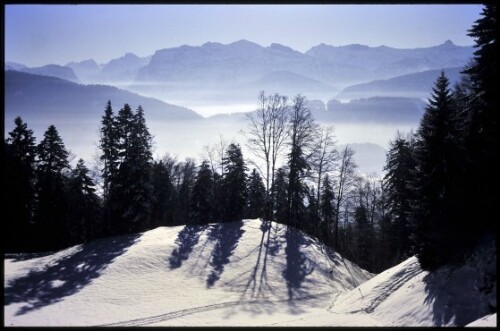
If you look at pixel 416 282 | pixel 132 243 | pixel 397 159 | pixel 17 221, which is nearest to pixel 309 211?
pixel 397 159

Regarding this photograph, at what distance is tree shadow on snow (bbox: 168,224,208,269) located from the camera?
96.7 ft

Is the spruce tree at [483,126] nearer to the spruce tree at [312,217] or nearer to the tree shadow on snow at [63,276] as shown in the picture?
the tree shadow on snow at [63,276]

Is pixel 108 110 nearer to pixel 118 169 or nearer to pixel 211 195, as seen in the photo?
pixel 118 169

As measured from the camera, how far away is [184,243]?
32.5m

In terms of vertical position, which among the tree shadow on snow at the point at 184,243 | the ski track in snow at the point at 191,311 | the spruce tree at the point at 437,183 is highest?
the spruce tree at the point at 437,183

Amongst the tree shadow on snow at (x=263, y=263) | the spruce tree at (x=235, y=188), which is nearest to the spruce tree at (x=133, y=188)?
the spruce tree at (x=235, y=188)

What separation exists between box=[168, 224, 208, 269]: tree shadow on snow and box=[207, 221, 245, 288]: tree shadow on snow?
1.30m

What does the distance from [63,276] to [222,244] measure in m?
12.4

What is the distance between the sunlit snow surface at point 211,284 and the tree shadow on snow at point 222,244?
0.29 ft

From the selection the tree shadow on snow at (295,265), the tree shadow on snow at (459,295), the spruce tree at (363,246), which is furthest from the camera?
the spruce tree at (363,246)

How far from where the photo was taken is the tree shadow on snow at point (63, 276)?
73.9 ft

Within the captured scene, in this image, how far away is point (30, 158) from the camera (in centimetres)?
4091

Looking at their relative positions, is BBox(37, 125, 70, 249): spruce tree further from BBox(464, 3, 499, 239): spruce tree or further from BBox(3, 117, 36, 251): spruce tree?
BBox(464, 3, 499, 239): spruce tree

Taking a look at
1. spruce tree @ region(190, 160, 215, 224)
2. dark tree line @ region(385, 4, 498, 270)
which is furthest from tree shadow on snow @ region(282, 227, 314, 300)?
spruce tree @ region(190, 160, 215, 224)
